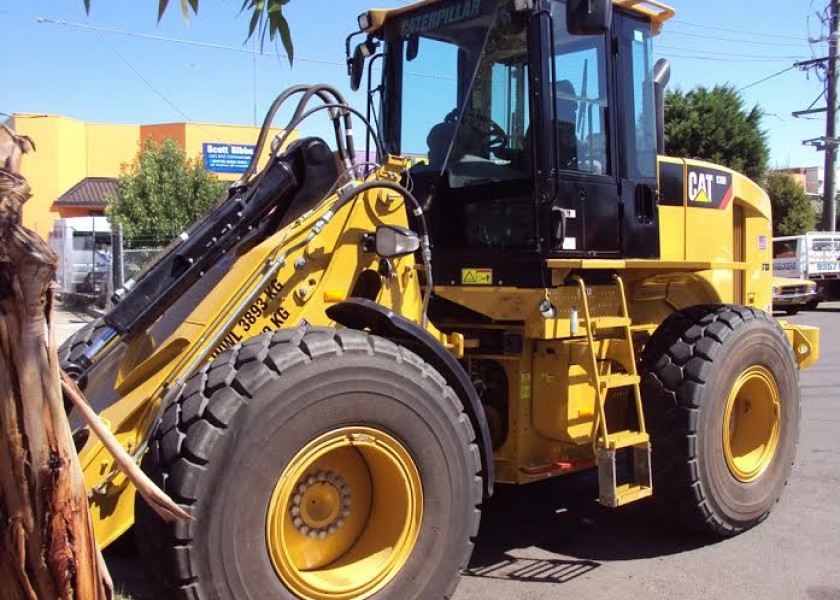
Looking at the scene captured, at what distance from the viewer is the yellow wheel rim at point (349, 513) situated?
3156mm

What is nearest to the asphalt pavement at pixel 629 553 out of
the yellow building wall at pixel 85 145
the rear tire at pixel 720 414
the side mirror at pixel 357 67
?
the rear tire at pixel 720 414

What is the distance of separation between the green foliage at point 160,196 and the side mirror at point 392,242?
17.0 m

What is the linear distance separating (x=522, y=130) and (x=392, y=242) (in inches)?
44.5

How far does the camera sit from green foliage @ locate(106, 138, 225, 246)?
20.0 m

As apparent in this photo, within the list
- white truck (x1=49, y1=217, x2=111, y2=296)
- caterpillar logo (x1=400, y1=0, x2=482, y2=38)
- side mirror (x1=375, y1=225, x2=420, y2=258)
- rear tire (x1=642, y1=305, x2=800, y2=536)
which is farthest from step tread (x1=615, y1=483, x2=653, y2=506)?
white truck (x1=49, y1=217, x2=111, y2=296)

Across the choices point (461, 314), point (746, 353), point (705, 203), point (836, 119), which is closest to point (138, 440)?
point (461, 314)

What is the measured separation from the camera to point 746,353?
16.4ft

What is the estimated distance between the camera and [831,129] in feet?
89.7

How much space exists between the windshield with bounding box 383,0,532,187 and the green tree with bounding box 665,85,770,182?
70.2ft

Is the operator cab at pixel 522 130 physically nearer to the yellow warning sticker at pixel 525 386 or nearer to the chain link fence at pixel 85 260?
the yellow warning sticker at pixel 525 386

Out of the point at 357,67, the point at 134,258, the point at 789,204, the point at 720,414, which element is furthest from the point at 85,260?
the point at 789,204

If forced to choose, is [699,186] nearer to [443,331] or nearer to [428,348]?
→ [443,331]

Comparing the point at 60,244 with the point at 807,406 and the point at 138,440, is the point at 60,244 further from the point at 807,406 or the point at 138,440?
the point at 138,440

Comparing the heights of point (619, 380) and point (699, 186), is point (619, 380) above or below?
below
